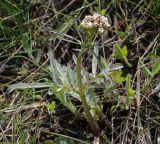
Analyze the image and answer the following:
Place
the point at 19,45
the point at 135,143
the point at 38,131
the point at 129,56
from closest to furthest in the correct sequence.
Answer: the point at 135,143, the point at 38,131, the point at 129,56, the point at 19,45

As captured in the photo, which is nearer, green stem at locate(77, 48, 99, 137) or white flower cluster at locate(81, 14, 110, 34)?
white flower cluster at locate(81, 14, 110, 34)

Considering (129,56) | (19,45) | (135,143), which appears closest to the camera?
(135,143)

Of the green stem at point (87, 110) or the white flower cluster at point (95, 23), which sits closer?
the white flower cluster at point (95, 23)

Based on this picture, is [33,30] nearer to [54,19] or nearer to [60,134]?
[54,19]

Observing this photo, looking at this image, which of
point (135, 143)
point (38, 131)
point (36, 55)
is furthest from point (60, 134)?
point (36, 55)

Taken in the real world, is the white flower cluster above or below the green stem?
above

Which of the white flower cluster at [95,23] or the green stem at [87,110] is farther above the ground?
the white flower cluster at [95,23]

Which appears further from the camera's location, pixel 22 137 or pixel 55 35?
pixel 55 35

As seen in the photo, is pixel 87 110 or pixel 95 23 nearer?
pixel 95 23

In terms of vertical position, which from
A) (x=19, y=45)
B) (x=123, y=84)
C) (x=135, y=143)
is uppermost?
(x=19, y=45)

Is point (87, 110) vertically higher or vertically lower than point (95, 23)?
lower

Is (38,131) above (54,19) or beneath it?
beneath
